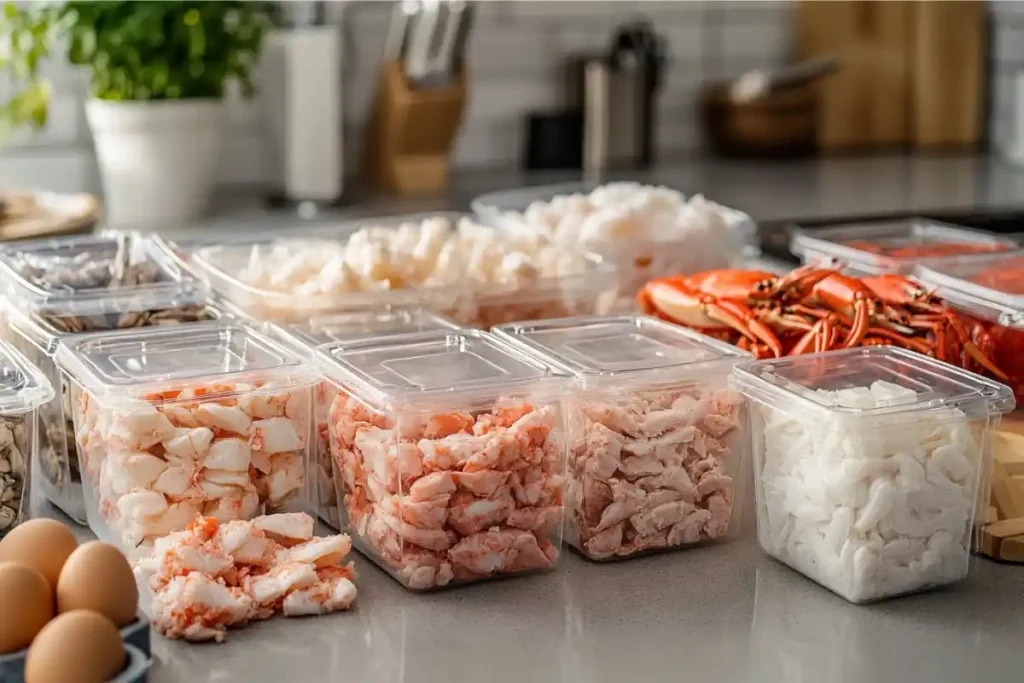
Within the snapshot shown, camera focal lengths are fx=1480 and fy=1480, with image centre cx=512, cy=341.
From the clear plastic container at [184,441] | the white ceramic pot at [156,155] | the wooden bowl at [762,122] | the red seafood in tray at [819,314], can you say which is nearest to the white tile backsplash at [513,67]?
the wooden bowl at [762,122]

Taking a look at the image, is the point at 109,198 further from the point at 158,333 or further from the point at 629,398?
the point at 629,398

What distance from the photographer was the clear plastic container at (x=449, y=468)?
3.82 ft

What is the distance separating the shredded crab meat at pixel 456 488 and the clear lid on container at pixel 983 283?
49cm

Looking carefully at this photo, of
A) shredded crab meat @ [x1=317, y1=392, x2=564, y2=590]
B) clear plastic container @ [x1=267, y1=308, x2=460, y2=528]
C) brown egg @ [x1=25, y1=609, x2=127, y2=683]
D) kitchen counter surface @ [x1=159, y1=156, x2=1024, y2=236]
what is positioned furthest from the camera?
kitchen counter surface @ [x1=159, y1=156, x2=1024, y2=236]

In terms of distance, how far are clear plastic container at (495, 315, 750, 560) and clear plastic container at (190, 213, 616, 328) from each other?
0.90 ft

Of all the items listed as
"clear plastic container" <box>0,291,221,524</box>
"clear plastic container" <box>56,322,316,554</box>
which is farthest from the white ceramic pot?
"clear plastic container" <box>56,322,316,554</box>

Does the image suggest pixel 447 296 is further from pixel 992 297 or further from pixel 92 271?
pixel 992 297

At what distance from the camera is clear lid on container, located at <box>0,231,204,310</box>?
1.52m

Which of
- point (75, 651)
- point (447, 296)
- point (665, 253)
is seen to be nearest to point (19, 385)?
point (75, 651)

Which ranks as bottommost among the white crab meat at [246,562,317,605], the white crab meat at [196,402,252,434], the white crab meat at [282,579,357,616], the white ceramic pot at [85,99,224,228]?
the white crab meat at [282,579,357,616]

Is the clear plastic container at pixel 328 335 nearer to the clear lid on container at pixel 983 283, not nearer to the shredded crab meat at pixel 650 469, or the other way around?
the shredded crab meat at pixel 650 469

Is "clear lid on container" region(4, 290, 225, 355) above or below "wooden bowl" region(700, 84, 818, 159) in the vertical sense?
below

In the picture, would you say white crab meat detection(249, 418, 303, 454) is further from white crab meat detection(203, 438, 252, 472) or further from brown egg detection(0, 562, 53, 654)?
brown egg detection(0, 562, 53, 654)

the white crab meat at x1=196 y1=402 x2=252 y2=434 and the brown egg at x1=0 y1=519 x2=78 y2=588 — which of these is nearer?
the brown egg at x1=0 y1=519 x2=78 y2=588
